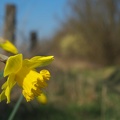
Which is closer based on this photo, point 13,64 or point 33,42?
point 13,64

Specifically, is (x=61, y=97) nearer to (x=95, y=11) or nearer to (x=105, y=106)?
(x=105, y=106)

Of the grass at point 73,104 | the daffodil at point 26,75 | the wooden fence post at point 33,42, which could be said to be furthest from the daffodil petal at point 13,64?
the wooden fence post at point 33,42

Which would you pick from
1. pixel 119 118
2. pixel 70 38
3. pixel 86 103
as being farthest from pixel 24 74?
pixel 70 38

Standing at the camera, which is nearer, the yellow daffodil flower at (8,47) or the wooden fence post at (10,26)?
the yellow daffodil flower at (8,47)

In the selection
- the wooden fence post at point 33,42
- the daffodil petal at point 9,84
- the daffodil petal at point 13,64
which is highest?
the wooden fence post at point 33,42

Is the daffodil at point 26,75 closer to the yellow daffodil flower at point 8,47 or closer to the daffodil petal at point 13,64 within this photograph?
the daffodil petal at point 13,64

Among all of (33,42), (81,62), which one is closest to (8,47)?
(33,42)

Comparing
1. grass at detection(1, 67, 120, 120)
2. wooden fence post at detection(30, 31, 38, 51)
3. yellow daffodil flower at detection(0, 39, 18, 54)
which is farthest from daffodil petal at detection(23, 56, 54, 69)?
wooden fence post at detection(30, 31, 38, 51)

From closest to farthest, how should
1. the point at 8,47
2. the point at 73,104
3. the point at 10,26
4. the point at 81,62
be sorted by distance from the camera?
the point at 8,47
the point at 10,26
the point at 73,104
the point at 81,62

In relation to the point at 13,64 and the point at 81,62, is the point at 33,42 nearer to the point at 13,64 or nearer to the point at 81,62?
the point at 13,64
